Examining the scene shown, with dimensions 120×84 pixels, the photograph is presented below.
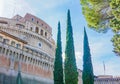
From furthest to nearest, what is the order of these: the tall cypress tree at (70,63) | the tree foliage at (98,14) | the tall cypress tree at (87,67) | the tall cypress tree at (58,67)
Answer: the tall cypress tree at (58,67)
the tall cypress tree at (87,67)
the tall cypress tree at (70,63)
the tree foliage at (98,14)

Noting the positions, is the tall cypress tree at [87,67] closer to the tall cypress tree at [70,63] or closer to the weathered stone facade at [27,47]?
the tall cypress tree at [70,63]

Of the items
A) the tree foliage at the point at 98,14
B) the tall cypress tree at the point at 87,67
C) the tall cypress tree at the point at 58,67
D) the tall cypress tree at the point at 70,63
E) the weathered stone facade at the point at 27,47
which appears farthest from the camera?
the weathered stone facade at the point at 27,47

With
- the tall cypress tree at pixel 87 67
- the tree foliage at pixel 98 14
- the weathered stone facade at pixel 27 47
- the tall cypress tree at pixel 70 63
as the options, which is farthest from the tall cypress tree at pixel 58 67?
the weathered stone facade at pixel 27 47

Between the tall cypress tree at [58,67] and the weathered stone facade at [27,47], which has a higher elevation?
the weathered stone facade at [27,47]

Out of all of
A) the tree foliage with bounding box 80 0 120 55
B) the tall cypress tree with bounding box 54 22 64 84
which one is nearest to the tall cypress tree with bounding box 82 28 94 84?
the tall cypress tree with bounding box 54 22 64 84

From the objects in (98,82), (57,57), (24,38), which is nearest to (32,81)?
(24,38)

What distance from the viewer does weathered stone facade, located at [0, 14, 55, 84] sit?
30.5 m

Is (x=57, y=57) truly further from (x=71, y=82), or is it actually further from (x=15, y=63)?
(x=15, y=63)

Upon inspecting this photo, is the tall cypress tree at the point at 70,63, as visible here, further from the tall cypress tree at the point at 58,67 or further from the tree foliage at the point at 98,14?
the tree foliage at the point at 98,14

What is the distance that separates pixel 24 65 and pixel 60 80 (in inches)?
491

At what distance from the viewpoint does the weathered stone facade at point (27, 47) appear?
30.5 metres

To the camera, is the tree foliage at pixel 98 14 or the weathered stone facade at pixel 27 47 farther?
the weathered stone facade at pixel 27 47

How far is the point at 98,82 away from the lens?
6125 centimetres

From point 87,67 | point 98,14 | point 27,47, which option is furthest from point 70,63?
point 27,47
